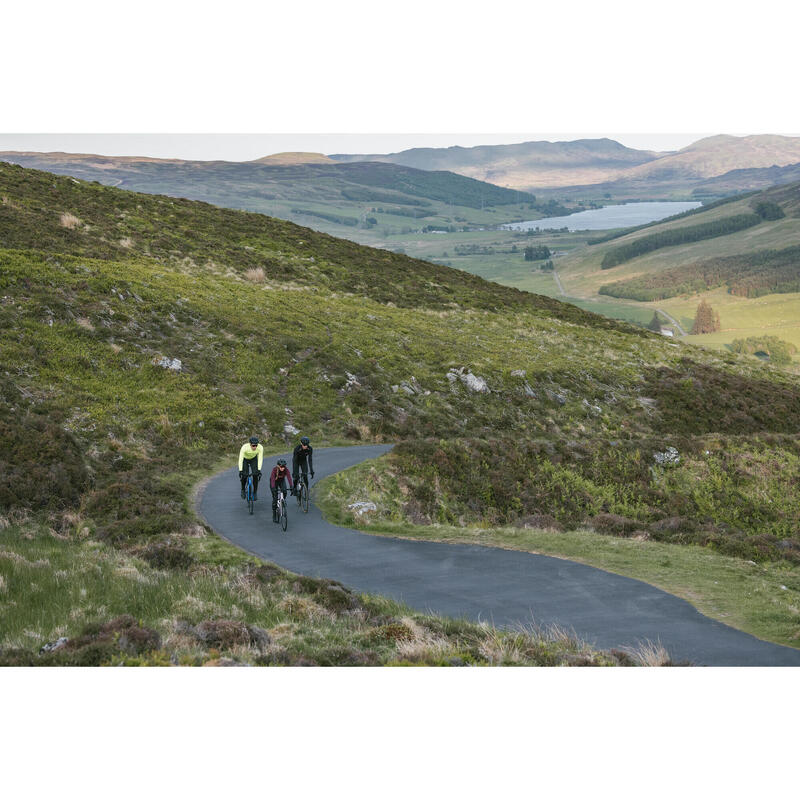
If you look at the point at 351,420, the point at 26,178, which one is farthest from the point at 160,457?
the point at 26,178

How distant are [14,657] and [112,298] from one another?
3205cm

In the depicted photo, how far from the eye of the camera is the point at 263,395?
3350cm

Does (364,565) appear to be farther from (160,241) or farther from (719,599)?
(160,241)

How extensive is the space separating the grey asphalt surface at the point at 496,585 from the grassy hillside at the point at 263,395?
173 cm

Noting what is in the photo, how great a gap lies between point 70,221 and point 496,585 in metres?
50.4

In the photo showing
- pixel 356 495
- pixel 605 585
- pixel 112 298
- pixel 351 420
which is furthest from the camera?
pixel 112 298

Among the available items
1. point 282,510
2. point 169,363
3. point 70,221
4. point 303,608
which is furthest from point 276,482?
point 70,221

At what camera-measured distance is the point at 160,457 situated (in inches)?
995

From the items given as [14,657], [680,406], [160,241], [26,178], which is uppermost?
[26,178]

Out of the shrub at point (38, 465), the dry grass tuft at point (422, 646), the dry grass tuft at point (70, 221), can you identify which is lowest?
the shrub at point (38, 465)

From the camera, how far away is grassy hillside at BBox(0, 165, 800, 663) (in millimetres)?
18406

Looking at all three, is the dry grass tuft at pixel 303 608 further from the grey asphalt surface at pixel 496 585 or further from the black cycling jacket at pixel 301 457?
the black cycling jacket at pixel 301 457

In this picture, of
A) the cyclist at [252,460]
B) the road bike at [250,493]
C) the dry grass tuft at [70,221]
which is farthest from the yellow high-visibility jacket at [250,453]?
the dry grass tuft at [70,221]

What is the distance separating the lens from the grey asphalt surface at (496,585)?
11211 millimetres
